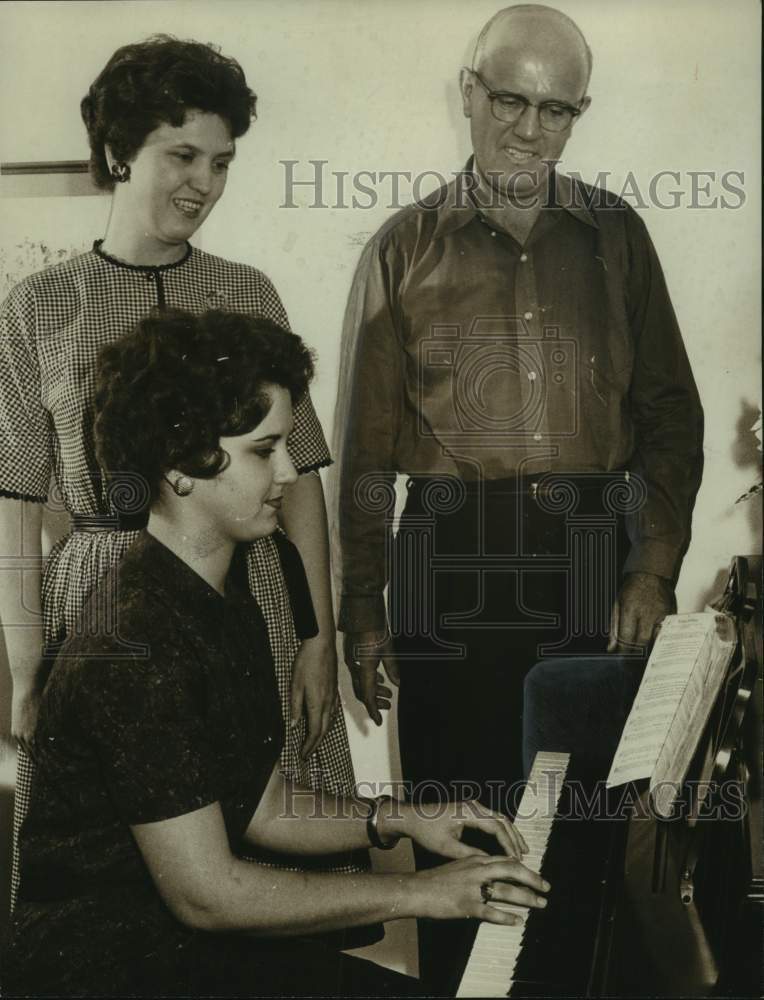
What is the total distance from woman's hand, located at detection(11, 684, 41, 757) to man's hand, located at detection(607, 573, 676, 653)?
122 centimetres

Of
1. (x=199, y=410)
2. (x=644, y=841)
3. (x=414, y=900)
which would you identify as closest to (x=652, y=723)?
(x=644, y=841)

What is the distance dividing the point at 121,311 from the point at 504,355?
79cm

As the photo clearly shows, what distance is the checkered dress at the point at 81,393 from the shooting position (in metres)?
2.43

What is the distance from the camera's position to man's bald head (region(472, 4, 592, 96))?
2475 mm

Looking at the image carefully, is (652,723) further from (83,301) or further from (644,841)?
(83,301)

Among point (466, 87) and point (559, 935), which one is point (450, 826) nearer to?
point (559, 935)

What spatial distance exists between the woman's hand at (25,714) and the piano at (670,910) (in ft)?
3.48

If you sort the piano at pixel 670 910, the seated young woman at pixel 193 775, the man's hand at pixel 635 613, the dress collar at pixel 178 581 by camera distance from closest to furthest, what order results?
the piano at pixel 670 910
the seated young woman at pixel 193 775
the dress collar at pixel 178 581
the man's hand at pixel 635 613

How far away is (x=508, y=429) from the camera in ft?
8.29

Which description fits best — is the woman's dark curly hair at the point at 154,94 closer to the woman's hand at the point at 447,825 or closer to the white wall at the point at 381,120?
the white wall at the point at 381,120

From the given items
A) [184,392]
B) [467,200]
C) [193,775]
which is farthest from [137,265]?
[193,775]

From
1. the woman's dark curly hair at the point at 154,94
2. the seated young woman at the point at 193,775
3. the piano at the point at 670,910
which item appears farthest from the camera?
the woman's dark curly hair at the point at 154,94

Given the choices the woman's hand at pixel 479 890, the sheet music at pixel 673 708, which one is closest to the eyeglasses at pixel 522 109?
the sheet music at pixel 673 708

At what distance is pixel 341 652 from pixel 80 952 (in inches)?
31.7
